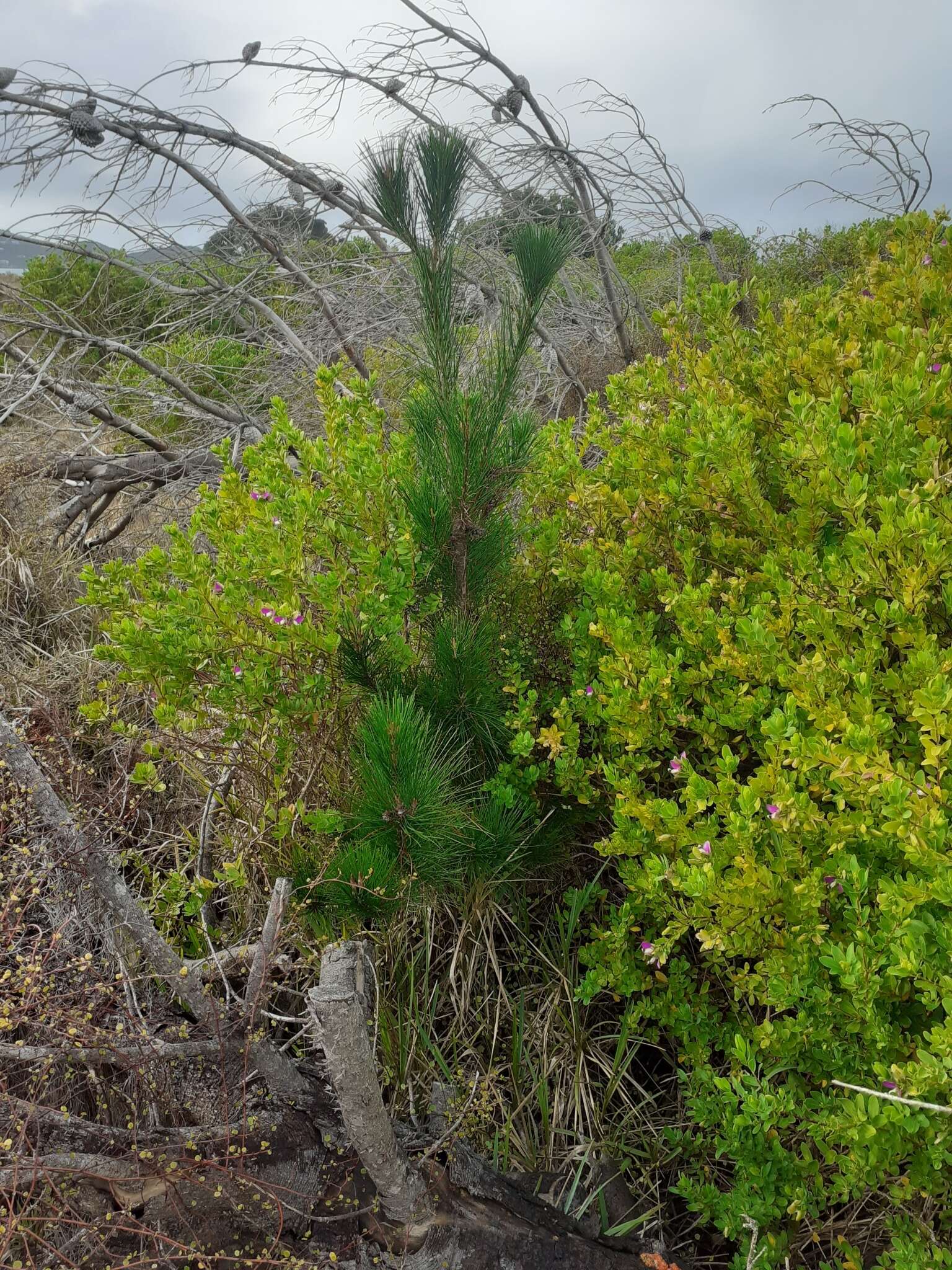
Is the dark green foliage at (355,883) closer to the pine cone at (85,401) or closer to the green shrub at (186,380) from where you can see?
the green shrub at (186,380)

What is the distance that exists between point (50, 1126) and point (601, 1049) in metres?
1.35

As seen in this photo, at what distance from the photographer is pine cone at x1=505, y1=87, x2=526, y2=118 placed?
16.0ft

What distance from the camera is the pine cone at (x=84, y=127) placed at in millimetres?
4176

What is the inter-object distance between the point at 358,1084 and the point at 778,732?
108 cm

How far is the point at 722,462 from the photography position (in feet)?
6.91

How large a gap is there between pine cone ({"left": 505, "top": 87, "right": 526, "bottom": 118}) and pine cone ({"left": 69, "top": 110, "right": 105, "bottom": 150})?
7.12 ft

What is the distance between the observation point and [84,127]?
4188 mm

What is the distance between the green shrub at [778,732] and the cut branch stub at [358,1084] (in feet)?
2.02

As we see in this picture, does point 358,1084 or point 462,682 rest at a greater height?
point 462,682

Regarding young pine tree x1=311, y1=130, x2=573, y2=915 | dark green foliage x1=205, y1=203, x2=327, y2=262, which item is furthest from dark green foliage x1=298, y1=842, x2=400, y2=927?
dark green foliage x1=205, y1=203, x2=327, y2=262

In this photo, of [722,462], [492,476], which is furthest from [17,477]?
[722,462]

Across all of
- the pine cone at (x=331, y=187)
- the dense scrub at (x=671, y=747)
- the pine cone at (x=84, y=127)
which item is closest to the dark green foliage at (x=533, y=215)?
the pine cone at (x=331, y=187)

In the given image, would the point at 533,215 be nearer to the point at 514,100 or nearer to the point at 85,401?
the point at 514,100

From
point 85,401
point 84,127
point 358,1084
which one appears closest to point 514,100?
point 84,127
